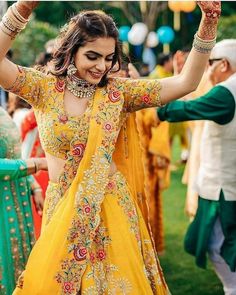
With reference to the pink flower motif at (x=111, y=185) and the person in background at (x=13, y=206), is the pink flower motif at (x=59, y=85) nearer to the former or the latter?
the pink flower motif at (x=111, y=185)

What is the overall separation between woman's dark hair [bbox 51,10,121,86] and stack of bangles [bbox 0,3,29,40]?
11.2 inches

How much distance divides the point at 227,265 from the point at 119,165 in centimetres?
141

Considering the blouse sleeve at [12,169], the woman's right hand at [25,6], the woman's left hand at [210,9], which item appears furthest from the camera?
the blouse sleeve at [12,169]

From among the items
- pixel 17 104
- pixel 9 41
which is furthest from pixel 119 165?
pixel 17 104

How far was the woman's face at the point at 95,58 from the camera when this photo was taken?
2752mm

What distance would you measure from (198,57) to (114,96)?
382 millimetres

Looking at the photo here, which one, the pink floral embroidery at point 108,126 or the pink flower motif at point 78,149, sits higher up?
the pink floral embroidery at point 108,126

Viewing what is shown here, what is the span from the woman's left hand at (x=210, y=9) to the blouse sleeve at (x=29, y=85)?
2.32ft

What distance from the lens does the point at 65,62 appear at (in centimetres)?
→ 286

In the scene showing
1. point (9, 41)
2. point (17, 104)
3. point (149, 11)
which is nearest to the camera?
point (9, 41)

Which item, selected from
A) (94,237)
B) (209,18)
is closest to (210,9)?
(209,18)

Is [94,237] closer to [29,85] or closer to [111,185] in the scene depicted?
[111,185]

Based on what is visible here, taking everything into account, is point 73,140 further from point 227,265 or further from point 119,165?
point 227,265

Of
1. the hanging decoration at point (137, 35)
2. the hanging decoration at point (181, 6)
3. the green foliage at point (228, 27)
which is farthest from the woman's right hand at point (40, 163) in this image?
the green foliage at point (228, 27)
